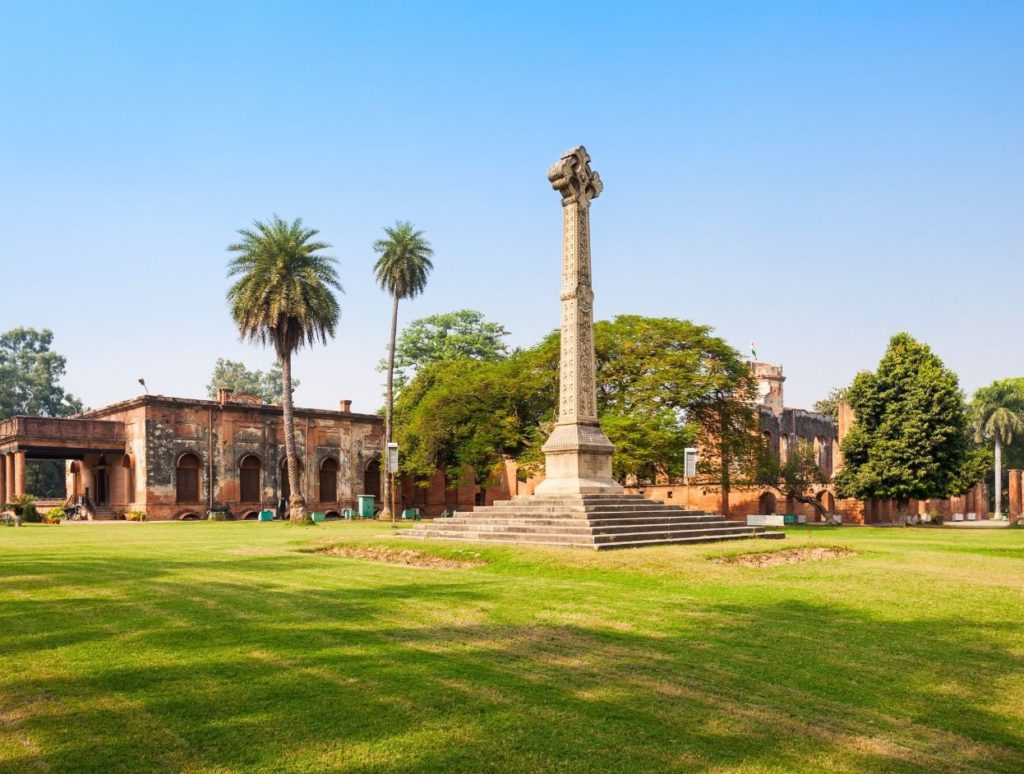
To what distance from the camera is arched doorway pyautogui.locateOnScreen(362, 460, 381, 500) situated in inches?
1959

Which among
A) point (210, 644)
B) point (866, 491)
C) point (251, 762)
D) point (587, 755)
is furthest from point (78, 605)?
point (866, 491)

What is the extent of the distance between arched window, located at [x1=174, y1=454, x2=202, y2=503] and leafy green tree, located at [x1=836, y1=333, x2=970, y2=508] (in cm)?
3203

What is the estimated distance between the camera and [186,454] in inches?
1667

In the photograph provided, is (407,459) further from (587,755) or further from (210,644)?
(587,755)

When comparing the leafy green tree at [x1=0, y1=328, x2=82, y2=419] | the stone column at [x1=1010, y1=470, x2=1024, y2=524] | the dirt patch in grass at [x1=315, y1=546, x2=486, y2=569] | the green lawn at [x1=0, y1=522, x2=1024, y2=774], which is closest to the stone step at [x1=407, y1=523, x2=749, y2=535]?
the dirt patch in grass at [x1=315, y1=546, x2=486, y2=569]

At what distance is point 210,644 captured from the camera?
6902 mm

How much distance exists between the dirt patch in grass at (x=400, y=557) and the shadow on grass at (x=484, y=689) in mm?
4947

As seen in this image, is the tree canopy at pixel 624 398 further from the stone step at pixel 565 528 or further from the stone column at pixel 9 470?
the stone column at pixel 9 470

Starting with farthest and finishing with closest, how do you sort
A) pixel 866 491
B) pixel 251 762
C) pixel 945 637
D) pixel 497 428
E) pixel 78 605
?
pixel 866 491 < pixel 497 428 < pixel 78 605 < pixel 945 637 < pixel 251 762

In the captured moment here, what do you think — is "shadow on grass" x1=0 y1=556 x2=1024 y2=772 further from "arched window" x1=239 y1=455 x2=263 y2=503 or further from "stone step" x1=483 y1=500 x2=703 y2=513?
"arched window" x1=239 y1=455 x2=263 y2=503

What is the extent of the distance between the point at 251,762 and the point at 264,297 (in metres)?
34.3

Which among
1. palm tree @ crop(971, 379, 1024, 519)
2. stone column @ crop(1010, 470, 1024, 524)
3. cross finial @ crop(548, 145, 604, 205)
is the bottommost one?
stone column @ crop(1010, 470, 1024, 524)

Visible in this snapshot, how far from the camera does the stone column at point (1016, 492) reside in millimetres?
51031

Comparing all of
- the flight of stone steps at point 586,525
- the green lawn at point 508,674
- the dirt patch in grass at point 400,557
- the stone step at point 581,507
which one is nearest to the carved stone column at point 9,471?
the flight of stone steps at point 586,525
